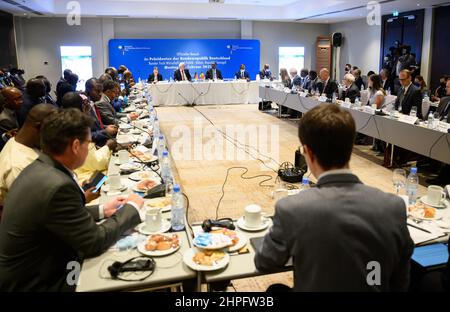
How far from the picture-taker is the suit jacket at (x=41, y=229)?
4.63 ft

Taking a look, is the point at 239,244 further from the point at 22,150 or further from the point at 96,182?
the point at 22,150

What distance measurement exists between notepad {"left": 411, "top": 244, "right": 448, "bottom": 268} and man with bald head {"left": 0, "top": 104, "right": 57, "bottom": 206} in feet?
6.71

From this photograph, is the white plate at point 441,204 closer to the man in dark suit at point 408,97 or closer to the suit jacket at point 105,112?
the man in dark suit at point 408,97

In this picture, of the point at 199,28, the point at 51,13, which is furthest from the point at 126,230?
the point at 199,28

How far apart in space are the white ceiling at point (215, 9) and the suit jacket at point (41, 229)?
10083 mm

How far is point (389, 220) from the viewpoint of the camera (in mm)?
1148

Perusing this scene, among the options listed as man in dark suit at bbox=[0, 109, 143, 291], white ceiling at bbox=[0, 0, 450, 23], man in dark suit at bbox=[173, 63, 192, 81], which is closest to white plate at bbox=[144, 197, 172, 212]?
man in dark suit at bbox=[0, 109, 143, 291]

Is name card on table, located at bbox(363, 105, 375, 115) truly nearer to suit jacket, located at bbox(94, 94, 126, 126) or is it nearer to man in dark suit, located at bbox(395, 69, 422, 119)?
man in dark suit, located at bbox(395, 69, 422, 119)

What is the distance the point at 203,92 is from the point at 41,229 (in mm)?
9944

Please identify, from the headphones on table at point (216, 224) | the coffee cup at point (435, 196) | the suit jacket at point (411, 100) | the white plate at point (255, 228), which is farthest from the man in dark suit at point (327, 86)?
the headphones on table at point (216, 224)

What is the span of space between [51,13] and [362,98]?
9.78 m

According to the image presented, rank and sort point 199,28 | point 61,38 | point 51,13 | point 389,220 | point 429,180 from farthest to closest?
point 199,28
point 61,38
point 51,13
point 429,180
point 389,220

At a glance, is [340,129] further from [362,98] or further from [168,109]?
[168,109]

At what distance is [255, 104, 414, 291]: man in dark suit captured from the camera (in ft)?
3.63
